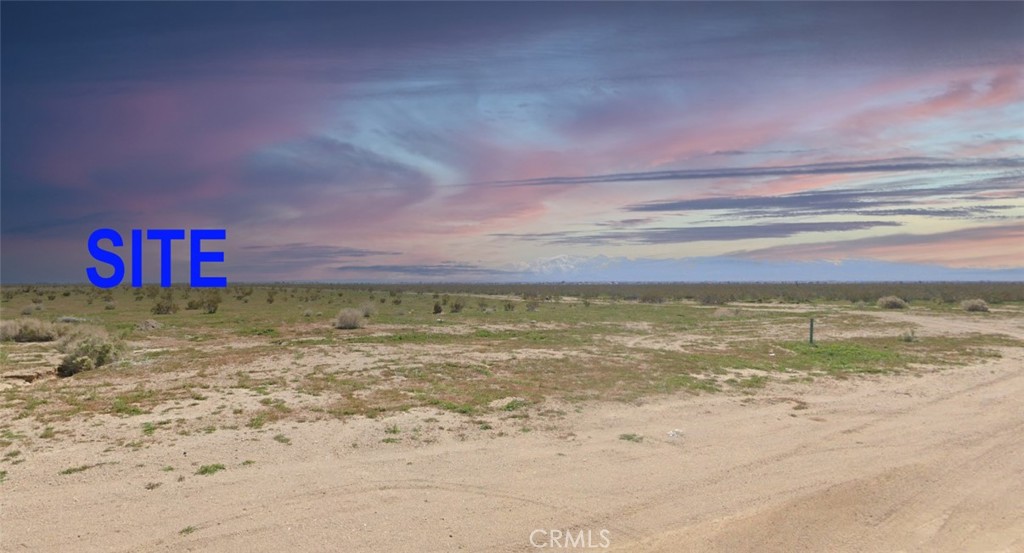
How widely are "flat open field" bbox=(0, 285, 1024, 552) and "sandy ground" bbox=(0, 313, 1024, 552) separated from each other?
42 millimetres

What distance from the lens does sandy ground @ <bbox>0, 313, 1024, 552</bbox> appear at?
23.3ft

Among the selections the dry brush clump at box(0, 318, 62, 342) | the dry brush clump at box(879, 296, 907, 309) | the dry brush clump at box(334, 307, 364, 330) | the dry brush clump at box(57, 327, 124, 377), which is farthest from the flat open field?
the dry brush clump at box(879, 296, 907, 309)

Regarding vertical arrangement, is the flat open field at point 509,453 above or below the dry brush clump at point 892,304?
below

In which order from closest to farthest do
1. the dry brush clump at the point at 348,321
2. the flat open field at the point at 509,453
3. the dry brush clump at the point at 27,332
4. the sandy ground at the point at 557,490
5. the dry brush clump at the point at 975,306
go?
the sandy ground at the point at 557,490 → the flat open field at the point at 509,453 → the dry brush clump at the point at 27,332 → the dry brush clump at the point at 348,321 → the dry brush clump at the point at 975,306

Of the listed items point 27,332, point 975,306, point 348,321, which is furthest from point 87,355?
point 975,306

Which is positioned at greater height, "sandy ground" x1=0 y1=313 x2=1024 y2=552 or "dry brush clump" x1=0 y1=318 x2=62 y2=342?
"dry brush clump" x1=0 y1=318 x2=62 y2=342

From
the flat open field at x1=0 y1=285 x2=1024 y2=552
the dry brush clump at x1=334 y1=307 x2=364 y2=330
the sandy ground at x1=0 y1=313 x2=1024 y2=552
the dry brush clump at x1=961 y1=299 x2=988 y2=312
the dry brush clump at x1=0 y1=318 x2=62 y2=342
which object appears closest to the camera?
the sandy ground at x1=0 y1=313 x2=1024 y2=552

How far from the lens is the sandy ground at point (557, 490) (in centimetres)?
709

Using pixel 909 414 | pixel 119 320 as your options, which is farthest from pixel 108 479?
pixel 119 320

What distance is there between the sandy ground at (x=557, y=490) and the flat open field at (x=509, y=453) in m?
0.04

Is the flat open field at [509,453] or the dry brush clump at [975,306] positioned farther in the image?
the dry brush clump at [975,306]

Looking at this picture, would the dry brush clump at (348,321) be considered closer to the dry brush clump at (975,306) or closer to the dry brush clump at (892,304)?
the dry brush clump at (892,304)

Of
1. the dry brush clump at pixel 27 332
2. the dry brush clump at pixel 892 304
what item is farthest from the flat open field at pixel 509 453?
the dry brush clump at pixel 892 304

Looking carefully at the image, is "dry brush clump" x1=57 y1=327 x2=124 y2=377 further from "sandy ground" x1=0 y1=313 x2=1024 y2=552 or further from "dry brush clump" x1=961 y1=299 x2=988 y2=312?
"dry brush clump" x1=961 y1=299 x2=988 y2=312
